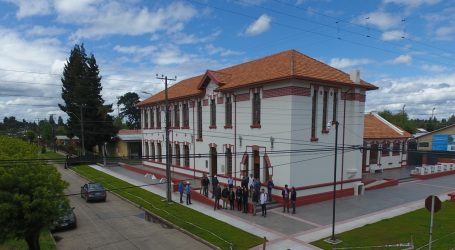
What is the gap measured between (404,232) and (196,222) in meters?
10.3

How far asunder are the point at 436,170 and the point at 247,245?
2804 cm

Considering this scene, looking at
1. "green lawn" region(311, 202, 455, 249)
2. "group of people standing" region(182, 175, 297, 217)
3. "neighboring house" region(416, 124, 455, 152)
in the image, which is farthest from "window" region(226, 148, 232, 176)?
"neighboring house" region(416, 124, 455, 152)

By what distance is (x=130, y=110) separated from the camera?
9969cm

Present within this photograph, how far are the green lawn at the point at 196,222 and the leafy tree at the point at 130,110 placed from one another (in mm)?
75299

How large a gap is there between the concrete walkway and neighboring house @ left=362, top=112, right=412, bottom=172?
25.1 feet

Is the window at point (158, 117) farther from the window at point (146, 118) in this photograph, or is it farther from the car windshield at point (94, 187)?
the car windshield at point (94, 187)

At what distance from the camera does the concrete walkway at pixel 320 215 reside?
52.4 ft

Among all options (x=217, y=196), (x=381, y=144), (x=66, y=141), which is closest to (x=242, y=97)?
(x=217, y=196)

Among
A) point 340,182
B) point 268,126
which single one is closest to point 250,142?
point 268,126

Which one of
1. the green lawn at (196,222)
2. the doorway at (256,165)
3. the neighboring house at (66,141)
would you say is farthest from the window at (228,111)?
the neighboring house at (66,141)

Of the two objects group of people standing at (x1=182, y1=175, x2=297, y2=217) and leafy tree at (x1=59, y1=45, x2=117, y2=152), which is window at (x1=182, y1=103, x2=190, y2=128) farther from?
leafy tree at (x1=59, y1=45, x2=117, y2=152)

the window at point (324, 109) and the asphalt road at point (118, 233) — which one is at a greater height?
the window at point (324, 109)

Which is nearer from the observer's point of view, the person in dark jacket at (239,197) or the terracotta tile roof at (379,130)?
the person in dark jacket at (239,197)

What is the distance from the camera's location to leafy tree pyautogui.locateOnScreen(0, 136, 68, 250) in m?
12.4
